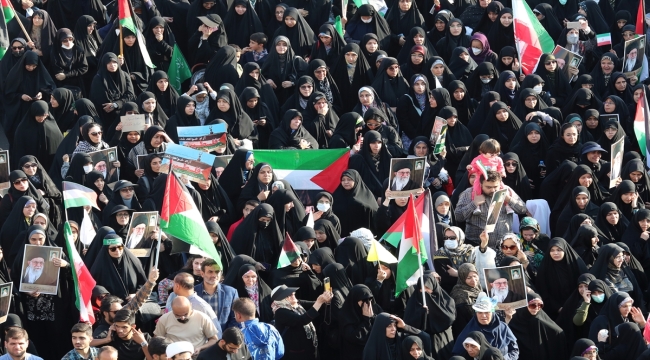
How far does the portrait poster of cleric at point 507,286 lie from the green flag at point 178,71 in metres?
5.78

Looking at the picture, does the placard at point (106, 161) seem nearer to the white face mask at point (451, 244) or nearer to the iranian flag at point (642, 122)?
the white face mask at point (451, 244)

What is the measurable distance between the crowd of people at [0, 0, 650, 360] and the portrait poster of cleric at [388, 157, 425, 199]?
0.03 metres

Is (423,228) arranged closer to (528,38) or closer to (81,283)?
(81,283)

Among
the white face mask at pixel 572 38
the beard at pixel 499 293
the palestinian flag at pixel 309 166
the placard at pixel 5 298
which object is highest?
the beard at pixel 499 293

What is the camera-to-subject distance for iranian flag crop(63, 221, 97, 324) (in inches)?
452

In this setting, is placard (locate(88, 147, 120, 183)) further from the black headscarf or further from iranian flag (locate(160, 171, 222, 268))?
the black headscarf

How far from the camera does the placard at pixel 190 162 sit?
13.4 metres

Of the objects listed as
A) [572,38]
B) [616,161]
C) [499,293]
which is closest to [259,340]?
[499,293]

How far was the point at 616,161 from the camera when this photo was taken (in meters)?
14.0

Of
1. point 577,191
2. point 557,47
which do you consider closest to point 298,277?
point 577,191

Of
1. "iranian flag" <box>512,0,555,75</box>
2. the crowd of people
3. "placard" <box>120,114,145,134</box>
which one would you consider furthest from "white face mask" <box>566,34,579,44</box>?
"placard" <box>120,114,145,134</box>

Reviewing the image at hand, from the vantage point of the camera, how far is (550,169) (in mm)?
14758

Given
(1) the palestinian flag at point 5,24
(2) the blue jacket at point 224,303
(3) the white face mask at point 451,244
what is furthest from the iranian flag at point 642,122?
(1) the palestinian flag at point 5,24

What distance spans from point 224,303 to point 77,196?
224 cm
